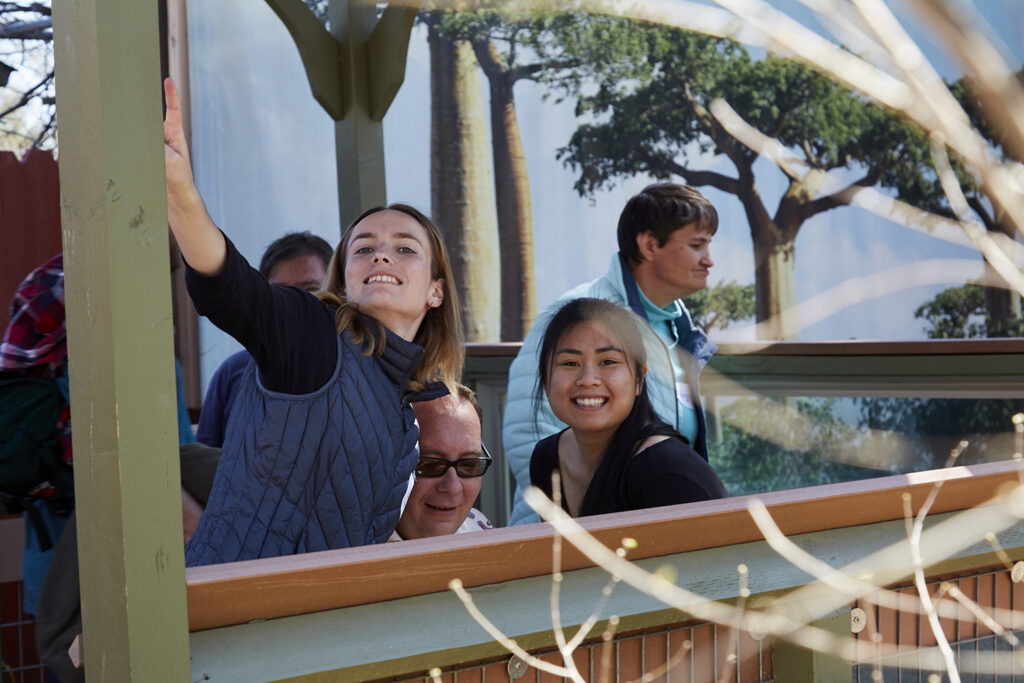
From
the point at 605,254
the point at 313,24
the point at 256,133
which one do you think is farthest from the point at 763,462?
the point at 313,24

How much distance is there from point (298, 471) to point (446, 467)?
0.65m

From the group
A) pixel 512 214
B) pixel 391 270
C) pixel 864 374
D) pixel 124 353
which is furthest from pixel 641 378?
pixel 512 214

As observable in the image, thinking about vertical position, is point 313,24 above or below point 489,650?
above

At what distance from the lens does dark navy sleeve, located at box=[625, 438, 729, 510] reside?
6.61ft

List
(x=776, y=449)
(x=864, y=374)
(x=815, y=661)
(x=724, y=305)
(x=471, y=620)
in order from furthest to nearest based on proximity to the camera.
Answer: (x=724, y=305) → (x=776, y=449) → (x=864, y=374) → (x=815, y=661) → (x=471, y=620)

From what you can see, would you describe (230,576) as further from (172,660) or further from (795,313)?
(795,313)

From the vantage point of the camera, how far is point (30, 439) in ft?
6.59

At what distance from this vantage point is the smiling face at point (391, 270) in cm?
192

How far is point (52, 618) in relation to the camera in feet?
6.52

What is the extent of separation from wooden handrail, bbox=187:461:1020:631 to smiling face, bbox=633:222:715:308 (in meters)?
1.25

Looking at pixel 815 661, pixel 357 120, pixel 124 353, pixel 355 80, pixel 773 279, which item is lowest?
pixel 815 661

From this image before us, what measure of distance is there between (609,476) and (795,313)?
6879mm

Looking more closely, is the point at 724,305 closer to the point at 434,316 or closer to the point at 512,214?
the point at 512,214

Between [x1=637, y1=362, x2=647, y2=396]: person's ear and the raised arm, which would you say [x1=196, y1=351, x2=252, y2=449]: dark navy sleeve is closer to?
[x1=637, y1=362, x2=647, y2=396]: person's ear
